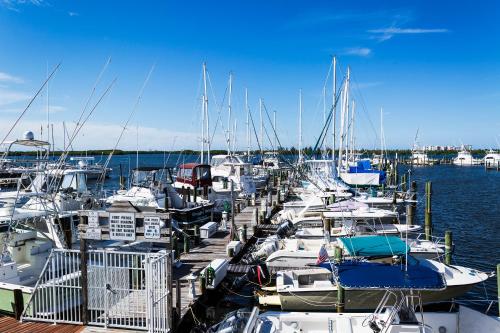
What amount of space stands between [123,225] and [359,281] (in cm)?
669

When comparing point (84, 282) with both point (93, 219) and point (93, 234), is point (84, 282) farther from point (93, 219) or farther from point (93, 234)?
point (93, 219)

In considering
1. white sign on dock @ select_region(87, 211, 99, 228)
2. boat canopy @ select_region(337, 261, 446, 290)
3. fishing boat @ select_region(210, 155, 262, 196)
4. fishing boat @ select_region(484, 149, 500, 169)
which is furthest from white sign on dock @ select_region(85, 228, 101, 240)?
fishing boat @ select_region(484, 149, 500, 169)

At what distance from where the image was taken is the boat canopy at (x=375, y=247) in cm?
1573

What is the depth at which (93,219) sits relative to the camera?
36.2ft

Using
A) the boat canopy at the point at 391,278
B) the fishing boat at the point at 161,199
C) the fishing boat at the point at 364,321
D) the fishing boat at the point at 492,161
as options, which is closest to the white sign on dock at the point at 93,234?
the fishing boat at the point at 364,321

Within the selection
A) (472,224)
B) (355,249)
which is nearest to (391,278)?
(355,249)

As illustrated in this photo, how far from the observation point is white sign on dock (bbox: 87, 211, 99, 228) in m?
11.0

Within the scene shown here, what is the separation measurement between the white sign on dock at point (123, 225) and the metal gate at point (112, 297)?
0.46 m

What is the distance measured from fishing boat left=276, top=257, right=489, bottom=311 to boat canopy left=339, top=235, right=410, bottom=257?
0.95 metres

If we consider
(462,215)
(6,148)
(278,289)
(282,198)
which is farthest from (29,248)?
(462,215)

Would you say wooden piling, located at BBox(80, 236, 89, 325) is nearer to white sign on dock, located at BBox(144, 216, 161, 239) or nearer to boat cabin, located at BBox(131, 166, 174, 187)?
white sign on dock, located at BBox(144, 216, 161, 239)

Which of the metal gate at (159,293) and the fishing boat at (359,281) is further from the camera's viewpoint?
the fishing boat at (359,281)

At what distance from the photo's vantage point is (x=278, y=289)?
14773 mm

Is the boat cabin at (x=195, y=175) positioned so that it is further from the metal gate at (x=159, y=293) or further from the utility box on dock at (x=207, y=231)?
the metal gate at (x=159, y=293)
